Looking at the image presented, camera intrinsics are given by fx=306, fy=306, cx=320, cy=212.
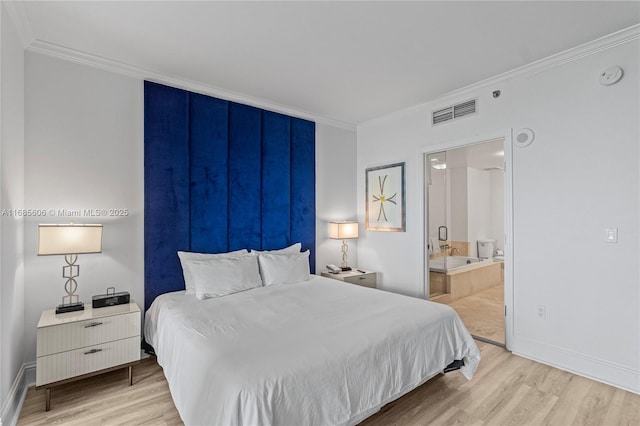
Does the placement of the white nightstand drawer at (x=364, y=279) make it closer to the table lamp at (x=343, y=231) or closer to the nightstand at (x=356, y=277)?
the nightstand at (x=356, y=277)

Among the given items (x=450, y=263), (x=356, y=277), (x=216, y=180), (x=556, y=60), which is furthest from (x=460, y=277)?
(x=216, y=180)

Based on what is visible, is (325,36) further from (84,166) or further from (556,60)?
(84,166)

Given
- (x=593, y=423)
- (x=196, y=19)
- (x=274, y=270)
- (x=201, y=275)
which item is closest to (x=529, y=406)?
(x=593, y=423)

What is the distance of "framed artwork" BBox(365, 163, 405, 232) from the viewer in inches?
164

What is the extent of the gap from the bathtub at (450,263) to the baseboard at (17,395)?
15.3 feet

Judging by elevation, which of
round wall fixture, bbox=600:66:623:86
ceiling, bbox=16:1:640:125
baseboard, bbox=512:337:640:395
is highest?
ceiling, bbox=16:1:640:125

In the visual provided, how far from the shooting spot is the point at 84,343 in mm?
2279

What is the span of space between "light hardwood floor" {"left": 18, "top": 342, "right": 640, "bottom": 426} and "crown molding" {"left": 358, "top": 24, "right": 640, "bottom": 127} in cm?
272

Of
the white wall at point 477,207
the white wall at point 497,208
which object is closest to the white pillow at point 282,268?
the white wall at point 477,207

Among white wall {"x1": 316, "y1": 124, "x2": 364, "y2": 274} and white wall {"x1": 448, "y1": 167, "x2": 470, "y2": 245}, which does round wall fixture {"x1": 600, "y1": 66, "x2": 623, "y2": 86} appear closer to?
white wall {"x1": 316, "y1": 124, "x2": 364, "y2": 274}

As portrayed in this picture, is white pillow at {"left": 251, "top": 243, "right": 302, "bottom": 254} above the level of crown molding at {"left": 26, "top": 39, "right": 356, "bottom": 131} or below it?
below

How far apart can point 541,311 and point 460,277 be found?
1.98 metres

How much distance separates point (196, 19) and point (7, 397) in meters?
2.85

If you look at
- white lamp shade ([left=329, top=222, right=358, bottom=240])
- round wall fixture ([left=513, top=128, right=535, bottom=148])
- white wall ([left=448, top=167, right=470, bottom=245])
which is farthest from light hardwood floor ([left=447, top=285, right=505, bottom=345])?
round wall fixture ([left=513, top=128, right=535, bottom=148])
